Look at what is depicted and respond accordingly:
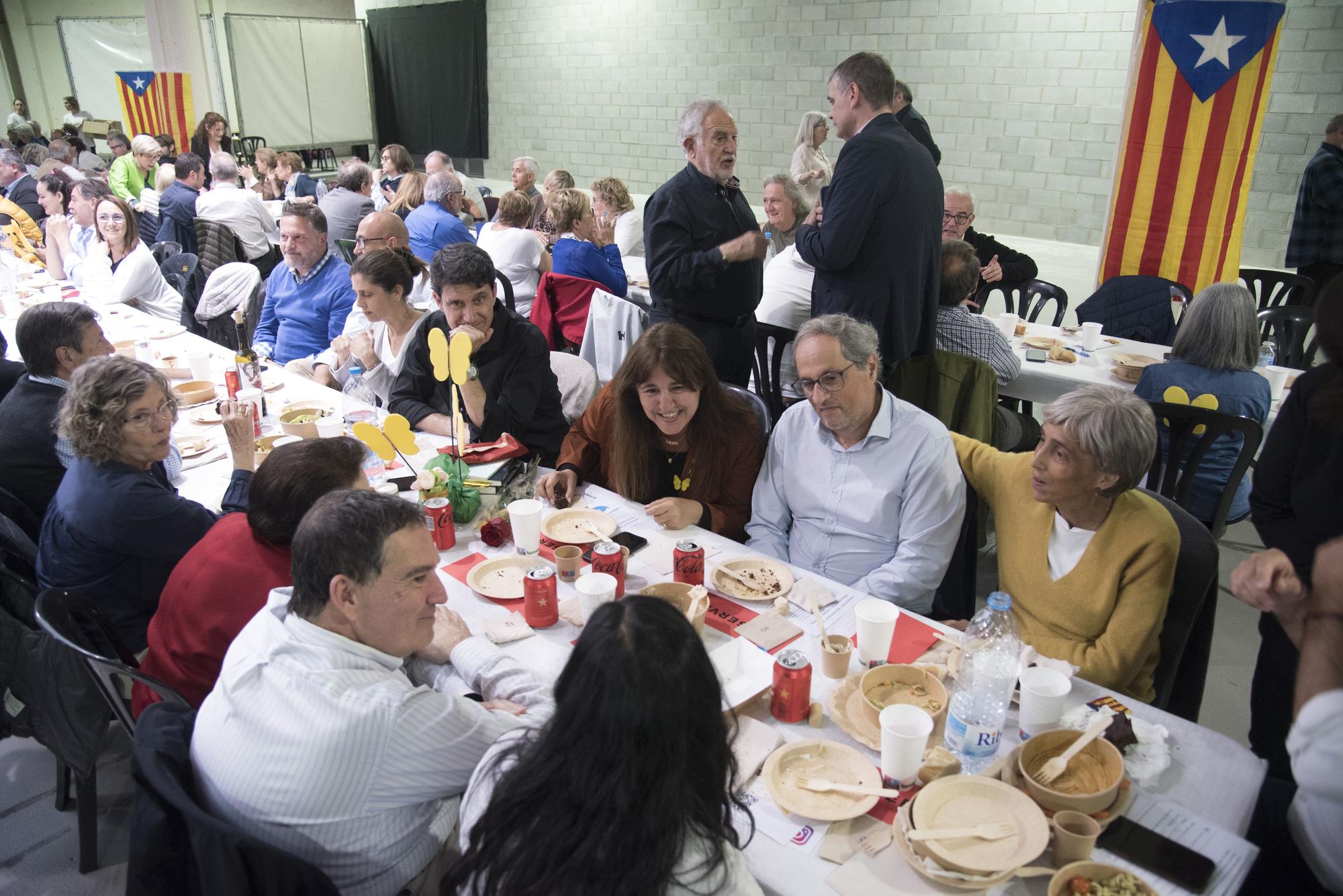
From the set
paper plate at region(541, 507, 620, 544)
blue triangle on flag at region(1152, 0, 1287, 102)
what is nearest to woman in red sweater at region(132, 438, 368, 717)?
paper plate at region(541, 507, 620, 544)

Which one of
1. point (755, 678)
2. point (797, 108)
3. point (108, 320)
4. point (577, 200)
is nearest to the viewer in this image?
point (755, 678)

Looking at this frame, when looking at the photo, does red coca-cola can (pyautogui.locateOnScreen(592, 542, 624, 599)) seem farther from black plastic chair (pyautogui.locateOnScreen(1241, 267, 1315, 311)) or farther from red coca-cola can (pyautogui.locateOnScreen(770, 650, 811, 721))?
black plastic chair (pyautogui.locateOnScreen(1241, 267, 1315, 311))

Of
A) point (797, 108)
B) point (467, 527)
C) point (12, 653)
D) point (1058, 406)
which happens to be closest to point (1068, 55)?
point (797, 108)

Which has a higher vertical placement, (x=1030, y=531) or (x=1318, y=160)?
(x=1318, y=160)

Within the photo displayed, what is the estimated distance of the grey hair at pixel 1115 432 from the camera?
6.00 feet

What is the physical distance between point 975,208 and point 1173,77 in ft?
7.62

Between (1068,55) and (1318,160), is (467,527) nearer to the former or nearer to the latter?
(1318,160)

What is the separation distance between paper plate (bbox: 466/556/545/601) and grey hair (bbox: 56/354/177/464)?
38.4 inches

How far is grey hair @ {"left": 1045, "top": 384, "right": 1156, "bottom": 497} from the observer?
72.0 inches

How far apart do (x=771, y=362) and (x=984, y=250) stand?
205 cm

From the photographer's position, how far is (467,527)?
2428 mm

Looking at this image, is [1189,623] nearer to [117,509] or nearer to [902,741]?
[902,741]

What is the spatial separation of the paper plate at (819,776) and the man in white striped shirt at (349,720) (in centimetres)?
42

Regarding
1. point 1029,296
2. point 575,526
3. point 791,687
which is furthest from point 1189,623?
point 1029,296
